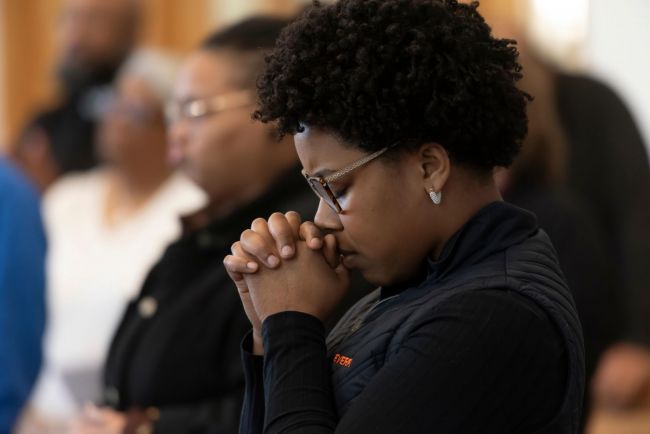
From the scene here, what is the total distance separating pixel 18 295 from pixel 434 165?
57.7 inches

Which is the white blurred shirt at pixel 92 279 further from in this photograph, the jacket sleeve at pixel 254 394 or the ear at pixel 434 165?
the ear at pixel 434 165

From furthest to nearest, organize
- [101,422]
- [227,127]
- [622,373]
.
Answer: [622,373], [227,127], [101,422]

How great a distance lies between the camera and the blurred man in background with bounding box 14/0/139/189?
4531 millimetres

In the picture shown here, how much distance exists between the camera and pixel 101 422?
231cm

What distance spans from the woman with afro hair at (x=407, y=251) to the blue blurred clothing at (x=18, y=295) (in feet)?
4.02

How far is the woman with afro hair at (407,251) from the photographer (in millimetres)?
1292

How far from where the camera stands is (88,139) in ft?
14.9

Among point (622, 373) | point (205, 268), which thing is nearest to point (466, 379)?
point (205, 268)

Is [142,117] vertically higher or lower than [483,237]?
lower

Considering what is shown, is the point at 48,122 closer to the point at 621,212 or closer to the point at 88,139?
the point at 88,139

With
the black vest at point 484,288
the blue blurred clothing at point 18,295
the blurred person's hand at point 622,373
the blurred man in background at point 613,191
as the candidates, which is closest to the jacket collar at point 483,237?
the black vest at point 484,288

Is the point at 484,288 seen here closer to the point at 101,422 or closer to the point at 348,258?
the point at 348,258

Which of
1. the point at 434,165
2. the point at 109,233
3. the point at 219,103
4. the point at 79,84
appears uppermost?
the point at 434,165

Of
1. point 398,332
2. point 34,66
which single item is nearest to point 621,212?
point 398,332
